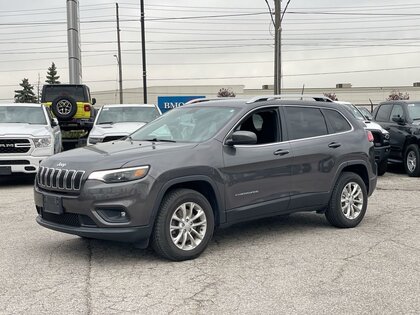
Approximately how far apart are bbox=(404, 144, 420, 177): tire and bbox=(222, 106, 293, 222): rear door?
24.2 feet

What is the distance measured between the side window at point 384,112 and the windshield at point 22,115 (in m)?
8.59

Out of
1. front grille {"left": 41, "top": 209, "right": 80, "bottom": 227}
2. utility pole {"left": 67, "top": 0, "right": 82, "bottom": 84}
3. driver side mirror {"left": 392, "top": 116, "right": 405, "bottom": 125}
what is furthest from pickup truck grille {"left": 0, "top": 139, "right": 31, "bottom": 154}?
utility pole {"left": 67, "top": 0, "right": 82, "bottom": 84}

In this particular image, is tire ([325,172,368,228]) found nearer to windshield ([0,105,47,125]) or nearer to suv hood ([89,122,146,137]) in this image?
suv hood ([89,122,146,137])

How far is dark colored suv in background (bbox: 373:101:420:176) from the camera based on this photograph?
1297cm

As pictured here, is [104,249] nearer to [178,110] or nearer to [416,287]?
[178,110]

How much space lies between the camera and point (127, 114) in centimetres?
1380

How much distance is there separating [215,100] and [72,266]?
2.75 m

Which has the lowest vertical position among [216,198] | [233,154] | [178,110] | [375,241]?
[375,241]

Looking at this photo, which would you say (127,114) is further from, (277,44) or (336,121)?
(277,44)

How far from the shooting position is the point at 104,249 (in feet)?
20.3

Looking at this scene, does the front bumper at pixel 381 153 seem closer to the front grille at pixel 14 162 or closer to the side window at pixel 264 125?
the side window at pixel 264 125

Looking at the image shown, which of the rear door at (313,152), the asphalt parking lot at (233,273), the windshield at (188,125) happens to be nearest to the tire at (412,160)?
the asphalt parking lot at (233,273)

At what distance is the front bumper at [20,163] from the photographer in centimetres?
1106

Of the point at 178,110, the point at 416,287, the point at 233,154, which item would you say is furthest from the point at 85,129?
the point at 416,287
